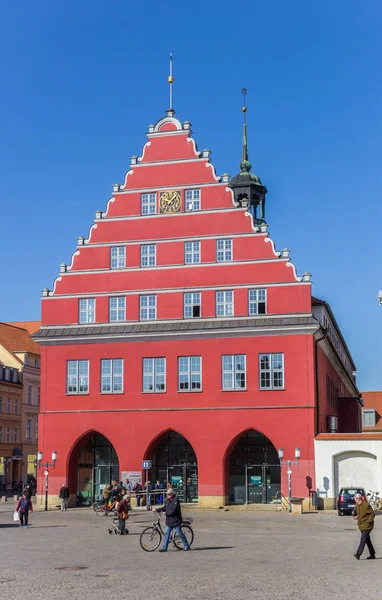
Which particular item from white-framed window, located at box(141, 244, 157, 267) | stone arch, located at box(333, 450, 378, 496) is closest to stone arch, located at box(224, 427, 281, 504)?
stone arch, located at box(333, 450, 378, 496)

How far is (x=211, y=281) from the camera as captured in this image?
4997 centimetres

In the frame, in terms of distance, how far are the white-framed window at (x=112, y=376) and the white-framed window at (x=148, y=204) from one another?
861 cm

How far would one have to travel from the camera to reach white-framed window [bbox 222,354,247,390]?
48750 mm

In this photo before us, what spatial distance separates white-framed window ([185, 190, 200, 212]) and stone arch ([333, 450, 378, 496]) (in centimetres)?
1578

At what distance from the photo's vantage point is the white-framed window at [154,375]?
165 feet

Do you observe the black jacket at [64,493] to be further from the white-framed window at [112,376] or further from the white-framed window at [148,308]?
the white-framed window at [148,308]

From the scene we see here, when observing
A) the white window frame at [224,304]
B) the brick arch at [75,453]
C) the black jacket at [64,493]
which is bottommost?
the black jacket at [64,493]

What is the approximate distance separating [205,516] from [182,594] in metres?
25.5

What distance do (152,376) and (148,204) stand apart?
992 cm

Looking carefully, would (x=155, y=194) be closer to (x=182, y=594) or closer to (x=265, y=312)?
(x=265, y=312)

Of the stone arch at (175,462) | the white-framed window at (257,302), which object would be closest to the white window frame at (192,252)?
the white-framed window at (257,302)

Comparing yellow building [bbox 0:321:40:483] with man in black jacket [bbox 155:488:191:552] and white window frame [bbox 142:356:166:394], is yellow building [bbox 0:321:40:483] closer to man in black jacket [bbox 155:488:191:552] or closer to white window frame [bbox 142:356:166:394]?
white window frame [bbox 142:356:166:394]

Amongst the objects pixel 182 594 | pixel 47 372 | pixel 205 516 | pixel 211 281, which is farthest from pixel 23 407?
Result: pixel 182 594

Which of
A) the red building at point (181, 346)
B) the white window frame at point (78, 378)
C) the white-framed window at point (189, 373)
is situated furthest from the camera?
the white window frame at point (78, 378)
